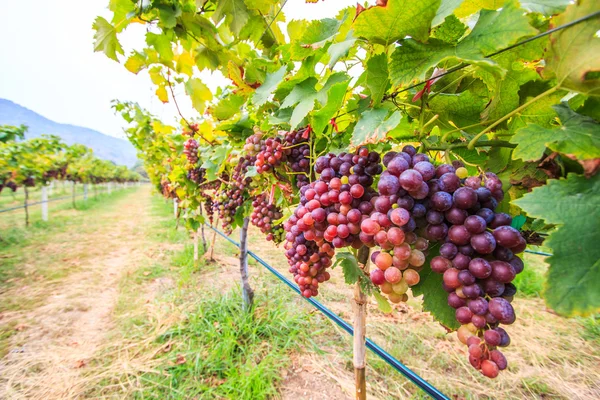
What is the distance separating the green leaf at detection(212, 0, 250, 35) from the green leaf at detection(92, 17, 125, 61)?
0.64 meters

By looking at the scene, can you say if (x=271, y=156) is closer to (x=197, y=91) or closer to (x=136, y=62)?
(x=197, y=91)

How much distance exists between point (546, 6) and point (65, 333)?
5218 millimetres

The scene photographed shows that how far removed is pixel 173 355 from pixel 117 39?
2.98 m

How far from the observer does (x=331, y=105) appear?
0.85 m

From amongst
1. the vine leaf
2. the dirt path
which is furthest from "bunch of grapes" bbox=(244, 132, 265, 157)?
the dirt path

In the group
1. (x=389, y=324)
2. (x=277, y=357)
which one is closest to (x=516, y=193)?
(x=277, y=357)

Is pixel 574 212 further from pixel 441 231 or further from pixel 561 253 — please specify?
pixel 441 231

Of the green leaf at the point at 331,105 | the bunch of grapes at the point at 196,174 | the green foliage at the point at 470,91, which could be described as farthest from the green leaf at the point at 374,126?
the bunch of grapes at the point at 196,174

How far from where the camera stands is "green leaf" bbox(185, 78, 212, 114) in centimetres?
212

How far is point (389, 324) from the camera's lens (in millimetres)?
3578

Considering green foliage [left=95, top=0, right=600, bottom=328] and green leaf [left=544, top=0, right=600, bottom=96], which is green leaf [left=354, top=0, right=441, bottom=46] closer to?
green foliage [left=95, top=0, right=600, bottom=328]

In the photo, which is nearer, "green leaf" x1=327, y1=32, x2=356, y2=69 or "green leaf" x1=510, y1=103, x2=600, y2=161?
"green leaf" x1=510, y1=103, x2=600, y2=161

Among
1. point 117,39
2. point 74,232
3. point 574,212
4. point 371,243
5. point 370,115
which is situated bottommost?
point 74,232

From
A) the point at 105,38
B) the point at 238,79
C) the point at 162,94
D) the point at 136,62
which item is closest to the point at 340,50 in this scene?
the point at 238,79
